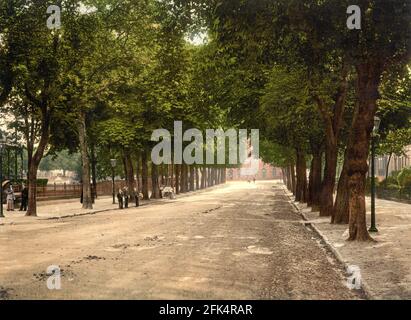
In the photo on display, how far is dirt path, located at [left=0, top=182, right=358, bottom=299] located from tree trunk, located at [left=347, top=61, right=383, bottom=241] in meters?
1.39

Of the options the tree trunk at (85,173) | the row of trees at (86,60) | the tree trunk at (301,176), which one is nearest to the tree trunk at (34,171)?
the row of trees at (86,60)

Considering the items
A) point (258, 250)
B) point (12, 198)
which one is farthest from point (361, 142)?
point (12, 198)

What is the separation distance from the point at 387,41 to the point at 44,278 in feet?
30.1

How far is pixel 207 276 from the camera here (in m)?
10.4

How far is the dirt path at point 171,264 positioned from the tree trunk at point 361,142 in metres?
1.39

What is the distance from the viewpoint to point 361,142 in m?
16.5

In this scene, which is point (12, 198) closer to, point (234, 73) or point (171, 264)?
point (234, 73)

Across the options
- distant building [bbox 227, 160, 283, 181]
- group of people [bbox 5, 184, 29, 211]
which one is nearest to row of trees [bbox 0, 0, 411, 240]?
group of people [bbox 5, 184, 29, 211]

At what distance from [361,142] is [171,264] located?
753 cm

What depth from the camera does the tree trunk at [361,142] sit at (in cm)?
1602

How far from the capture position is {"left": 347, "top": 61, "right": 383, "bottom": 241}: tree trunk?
52.5ft

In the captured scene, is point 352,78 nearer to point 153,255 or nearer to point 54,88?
point 153,255
